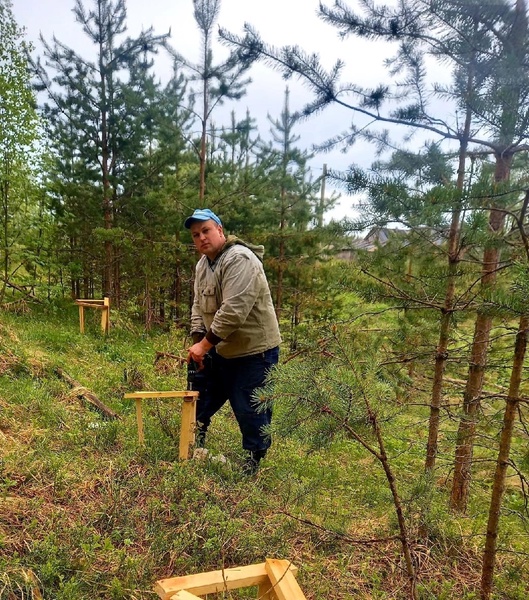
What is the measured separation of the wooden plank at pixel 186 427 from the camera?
2.98 meters

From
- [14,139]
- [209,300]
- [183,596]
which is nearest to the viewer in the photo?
[183,596]

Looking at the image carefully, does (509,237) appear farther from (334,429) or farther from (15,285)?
(15,285)

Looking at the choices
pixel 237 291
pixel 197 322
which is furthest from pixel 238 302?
pixel 197 322

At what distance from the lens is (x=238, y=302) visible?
9.71ft

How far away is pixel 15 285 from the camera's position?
8719 mm

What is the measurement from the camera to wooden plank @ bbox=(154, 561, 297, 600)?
1.59 metres

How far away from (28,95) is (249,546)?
8696mm

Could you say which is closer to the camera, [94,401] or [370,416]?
[370,416]

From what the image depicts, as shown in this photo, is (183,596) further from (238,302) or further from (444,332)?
(444,332)

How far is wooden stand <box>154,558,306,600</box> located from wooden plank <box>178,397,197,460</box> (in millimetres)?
1288

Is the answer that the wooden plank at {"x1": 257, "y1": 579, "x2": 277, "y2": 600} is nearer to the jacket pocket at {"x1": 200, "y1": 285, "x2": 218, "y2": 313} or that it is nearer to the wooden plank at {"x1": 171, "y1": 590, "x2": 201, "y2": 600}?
the wooden plank at {"x1": 171, "y1": 590, "x2": 201, "y2": 600}

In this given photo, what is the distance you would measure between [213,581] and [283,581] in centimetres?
27

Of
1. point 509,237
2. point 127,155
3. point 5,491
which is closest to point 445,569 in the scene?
point 509,237

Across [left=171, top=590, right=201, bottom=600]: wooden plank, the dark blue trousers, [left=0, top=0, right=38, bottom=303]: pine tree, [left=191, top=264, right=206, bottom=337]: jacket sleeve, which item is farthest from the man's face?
[left=0, top=0, right=38, bottom=303]: pine tree
